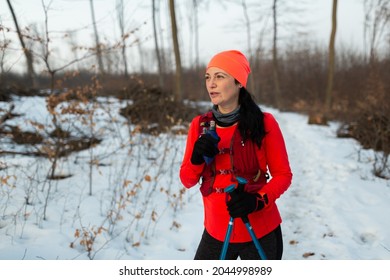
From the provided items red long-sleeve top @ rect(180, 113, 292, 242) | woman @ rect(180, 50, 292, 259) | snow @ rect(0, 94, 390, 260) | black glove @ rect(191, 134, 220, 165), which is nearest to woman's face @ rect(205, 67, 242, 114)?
woman @ rect(180, 50, 292, 259)

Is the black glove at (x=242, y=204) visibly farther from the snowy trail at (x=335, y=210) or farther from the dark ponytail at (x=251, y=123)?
the snowy trail at (x=335, y=210)

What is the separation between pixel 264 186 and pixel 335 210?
321 centimetres

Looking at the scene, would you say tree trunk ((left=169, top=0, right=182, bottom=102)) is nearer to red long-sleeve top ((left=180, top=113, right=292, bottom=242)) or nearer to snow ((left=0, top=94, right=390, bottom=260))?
snow ((left=0, top=94, right=390, bottom=260))

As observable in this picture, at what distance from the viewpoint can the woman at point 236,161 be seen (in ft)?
5.65

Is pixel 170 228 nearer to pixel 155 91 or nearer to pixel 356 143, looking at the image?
pixel 356 143

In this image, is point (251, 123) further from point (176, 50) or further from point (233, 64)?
point (176, 50)

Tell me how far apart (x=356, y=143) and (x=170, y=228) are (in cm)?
704

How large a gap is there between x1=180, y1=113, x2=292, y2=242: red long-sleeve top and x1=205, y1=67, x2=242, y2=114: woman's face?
0.49 feet

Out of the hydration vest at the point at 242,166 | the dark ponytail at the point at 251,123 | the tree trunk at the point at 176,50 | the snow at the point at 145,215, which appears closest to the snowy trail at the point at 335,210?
the snow at the point at 145,215

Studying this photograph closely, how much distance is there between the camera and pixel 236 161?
1.76 m

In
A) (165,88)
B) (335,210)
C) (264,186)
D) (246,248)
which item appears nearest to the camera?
(264,186)

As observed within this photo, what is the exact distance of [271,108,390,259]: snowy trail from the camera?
333 cm

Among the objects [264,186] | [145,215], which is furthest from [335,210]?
[264,186]
